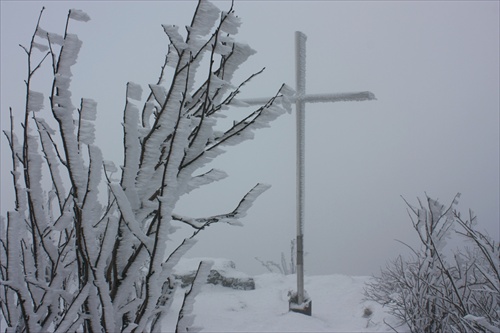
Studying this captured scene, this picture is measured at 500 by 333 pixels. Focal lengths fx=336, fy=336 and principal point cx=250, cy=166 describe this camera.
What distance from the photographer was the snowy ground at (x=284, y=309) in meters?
5.38

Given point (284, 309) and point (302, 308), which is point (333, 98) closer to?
point (302, 308)

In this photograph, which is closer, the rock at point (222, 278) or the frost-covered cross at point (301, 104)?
the frost-covered cross at point (301, 104)

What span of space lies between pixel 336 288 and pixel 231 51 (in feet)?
26.4

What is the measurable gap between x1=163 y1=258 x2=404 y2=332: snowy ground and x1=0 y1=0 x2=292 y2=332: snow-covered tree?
4504mm

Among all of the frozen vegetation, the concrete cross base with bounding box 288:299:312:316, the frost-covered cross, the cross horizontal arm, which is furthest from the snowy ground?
the frozen vegetation

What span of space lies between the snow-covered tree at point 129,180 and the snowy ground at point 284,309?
177 inches

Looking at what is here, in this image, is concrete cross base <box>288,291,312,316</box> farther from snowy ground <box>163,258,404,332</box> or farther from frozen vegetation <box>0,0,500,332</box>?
frozen vegetation <box>0,0,500,332</box>

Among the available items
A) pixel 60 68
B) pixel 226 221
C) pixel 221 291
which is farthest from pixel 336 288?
pixel 60 68

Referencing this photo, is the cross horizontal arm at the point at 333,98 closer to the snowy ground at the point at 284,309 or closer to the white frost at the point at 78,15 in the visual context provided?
the snowy ground at the point at 284,309

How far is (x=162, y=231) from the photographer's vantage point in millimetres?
1065

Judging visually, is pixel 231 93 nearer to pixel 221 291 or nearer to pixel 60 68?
pixel 60 68

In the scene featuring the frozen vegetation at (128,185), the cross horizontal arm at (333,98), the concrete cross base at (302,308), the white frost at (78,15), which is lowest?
the concrete cross base at (302,308)

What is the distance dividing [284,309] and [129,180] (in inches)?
244

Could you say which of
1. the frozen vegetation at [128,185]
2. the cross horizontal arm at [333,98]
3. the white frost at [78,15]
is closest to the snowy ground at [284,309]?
the cross horizontal arm at [333,98]
